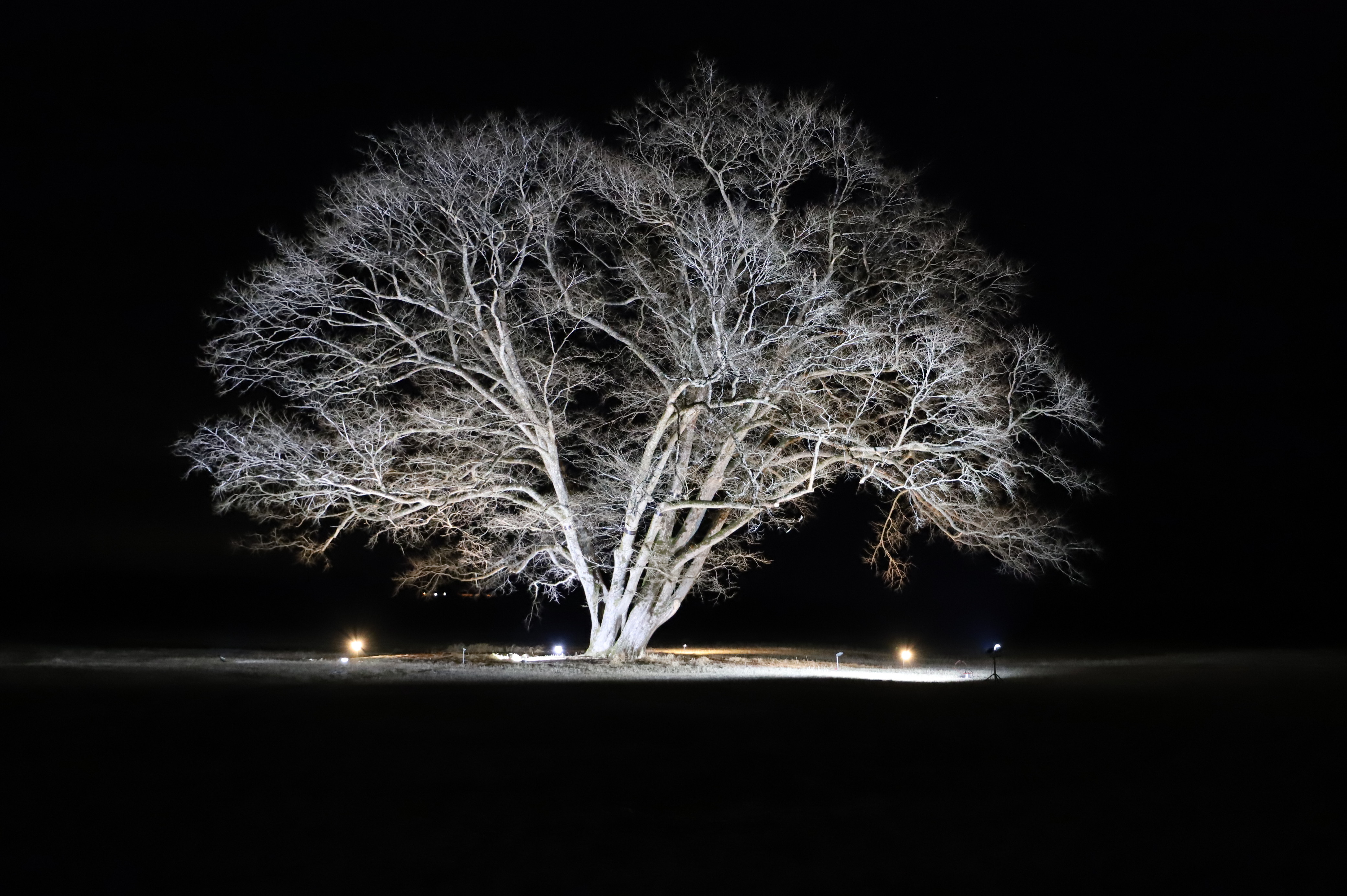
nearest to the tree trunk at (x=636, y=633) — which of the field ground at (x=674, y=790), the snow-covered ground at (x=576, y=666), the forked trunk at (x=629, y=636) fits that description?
the forked trunk at (x=629, y=636)

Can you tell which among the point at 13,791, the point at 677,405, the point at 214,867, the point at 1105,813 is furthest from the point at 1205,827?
the point at 677,405

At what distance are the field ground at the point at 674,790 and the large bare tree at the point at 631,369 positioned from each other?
8221mm

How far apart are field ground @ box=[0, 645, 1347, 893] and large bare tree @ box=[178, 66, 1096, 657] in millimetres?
8221

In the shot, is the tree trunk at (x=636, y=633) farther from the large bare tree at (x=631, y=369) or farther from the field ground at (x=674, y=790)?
the field ground at (x=674, y=790)

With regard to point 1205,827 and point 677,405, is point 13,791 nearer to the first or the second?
point 1205,827

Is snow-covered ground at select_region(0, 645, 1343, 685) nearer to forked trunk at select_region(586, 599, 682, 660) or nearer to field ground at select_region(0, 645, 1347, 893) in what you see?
forked trunk at select_region(586, 599, 682, 660)

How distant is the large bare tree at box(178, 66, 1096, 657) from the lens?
68.4ft

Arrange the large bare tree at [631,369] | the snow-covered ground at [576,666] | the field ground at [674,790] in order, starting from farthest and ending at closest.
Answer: the large bare tree at [631,369] < the snow-covered ground at [576,666] < the field ground at [674,790]

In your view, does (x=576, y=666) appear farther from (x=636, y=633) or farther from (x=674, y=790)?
(x=674, y=790)

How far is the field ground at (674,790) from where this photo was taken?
5.73 metres

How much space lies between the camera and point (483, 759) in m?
8.48

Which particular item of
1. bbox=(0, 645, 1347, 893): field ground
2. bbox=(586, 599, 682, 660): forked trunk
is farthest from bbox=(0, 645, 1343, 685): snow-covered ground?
bbox=(0, 645, 1347, 893): field ground

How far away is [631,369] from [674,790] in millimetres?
16913

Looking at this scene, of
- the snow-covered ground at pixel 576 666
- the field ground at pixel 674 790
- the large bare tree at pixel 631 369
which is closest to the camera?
the field ground at pixel 674 790
